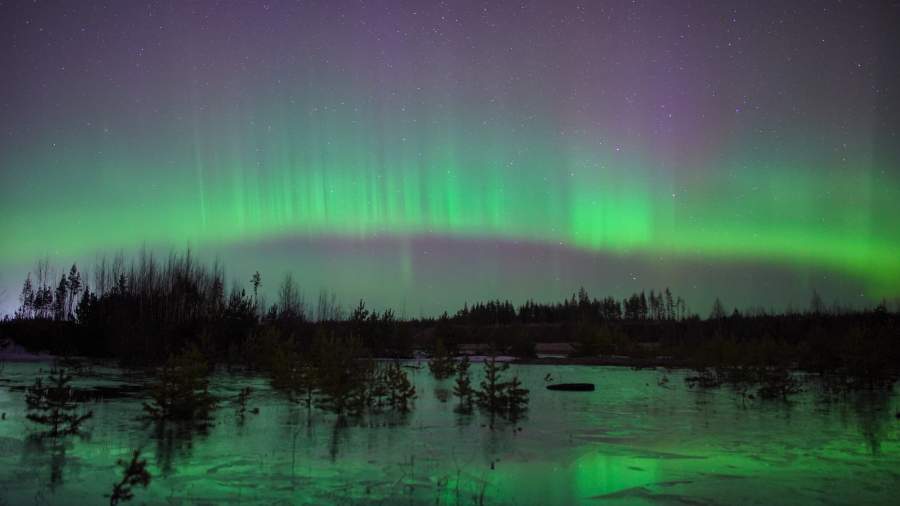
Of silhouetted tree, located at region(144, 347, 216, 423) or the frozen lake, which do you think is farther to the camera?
silhouetted tree, located at region(144, 347, 216, 423)

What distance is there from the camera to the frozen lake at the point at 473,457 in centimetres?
873

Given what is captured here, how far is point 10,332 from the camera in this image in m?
57.2

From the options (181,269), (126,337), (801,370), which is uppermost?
(181,269)

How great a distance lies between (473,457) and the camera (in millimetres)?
11328

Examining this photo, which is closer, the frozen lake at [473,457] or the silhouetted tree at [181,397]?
the frozen lake at [473,457]

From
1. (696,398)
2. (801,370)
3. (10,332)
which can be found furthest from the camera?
(10,332)

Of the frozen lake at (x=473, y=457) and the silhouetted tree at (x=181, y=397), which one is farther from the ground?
the silhouetted tree at (x=181, y=397)

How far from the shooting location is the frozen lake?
8.73m

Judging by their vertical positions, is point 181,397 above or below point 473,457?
above

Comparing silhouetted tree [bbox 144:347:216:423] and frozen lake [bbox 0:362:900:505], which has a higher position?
silhouetted tree [bbox 144:347:216:423]

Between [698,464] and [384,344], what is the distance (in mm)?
43517

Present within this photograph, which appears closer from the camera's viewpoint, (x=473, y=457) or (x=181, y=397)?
(x=473, y=457)

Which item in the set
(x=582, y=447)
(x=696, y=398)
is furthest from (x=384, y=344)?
(x=582, y=447)

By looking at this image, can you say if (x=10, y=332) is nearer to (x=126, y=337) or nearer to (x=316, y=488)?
(x=126, y=337)
